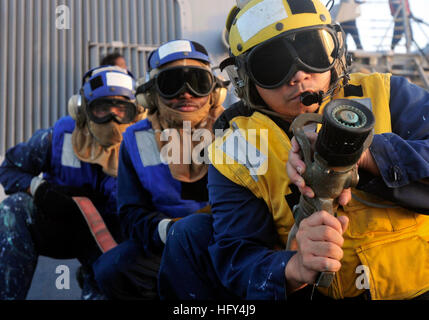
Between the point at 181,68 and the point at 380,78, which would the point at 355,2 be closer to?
the point at 181,68

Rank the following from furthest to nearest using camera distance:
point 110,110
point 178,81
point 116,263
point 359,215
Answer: point 110,110 < point 178,81 < point 116,263 < point 359,215

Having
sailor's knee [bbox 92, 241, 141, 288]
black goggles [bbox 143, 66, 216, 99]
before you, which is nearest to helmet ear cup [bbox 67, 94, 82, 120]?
black goggles [bbox 143, 66, 216, 99]

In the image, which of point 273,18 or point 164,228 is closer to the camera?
point 273,18

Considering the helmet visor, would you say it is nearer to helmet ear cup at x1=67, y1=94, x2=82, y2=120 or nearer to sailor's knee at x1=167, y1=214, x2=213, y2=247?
helmet ear cup at x1=67, y1=94, x2=82, y2=120

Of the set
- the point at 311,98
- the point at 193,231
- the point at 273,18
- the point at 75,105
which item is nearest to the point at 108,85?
the point at 75,105

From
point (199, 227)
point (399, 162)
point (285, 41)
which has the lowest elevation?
point (199, 227)

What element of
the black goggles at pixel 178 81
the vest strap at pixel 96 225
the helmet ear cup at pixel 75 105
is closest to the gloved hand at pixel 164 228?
the vest strap at pixel 96 225

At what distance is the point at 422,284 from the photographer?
4.85 ft

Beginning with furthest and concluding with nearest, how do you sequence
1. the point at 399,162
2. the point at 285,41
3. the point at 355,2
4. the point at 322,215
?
the point at 355,2, the point at 285,41, the point at 399,162, the point at 322,215

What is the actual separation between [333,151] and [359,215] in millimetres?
450

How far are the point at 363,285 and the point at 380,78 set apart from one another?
0.71 m

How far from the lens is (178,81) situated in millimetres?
3035

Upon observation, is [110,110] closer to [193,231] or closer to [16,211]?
[16,211]
